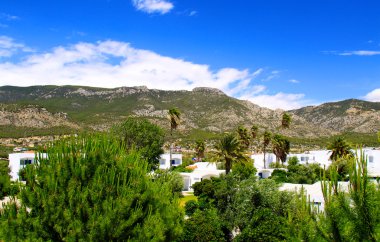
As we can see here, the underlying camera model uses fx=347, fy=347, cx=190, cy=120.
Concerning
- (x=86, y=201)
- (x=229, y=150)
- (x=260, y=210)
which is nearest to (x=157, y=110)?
(x=229, y=150)

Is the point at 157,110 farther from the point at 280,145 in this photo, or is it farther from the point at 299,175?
the point at 299,175

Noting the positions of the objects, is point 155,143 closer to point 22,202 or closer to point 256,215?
point 256,215

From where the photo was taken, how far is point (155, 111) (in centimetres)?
15875

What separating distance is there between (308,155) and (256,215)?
6514 centimetres

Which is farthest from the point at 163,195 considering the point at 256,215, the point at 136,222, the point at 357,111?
the point at 357,111

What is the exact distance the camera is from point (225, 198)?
2638 centimetres

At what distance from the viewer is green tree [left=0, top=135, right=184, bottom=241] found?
1311 centimetres

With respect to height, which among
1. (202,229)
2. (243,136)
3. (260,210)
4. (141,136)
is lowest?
(202,229)

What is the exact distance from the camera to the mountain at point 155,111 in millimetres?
127625

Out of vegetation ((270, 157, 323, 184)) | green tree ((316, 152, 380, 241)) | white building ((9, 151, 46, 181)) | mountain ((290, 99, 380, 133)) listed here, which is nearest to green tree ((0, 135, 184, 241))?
green tree ((316, 152, 380, 241))

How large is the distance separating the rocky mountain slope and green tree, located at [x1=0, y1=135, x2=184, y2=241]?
4434 inches

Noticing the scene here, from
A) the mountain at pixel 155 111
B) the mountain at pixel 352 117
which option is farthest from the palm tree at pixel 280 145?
the mountain at pixel 352 117

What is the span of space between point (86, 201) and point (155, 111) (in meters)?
146

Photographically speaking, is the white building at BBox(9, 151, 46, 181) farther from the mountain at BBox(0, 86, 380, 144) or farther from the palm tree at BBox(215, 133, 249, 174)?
the mountain at BBox(0, 86, 380, 144)
